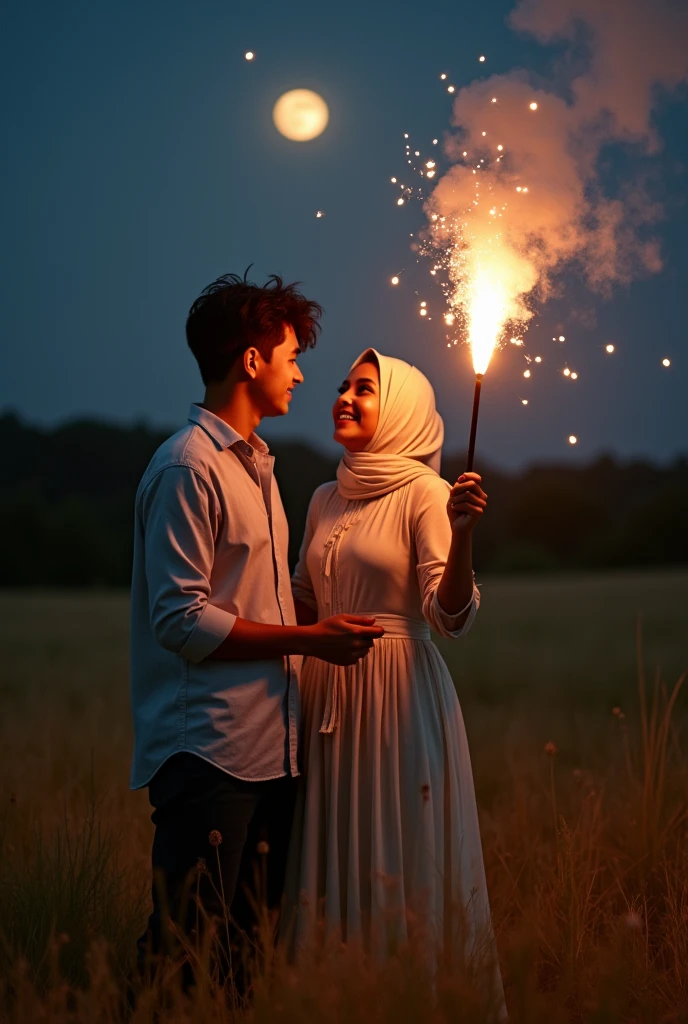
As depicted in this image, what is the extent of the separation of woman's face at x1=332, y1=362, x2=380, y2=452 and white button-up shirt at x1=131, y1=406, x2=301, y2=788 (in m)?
0.44

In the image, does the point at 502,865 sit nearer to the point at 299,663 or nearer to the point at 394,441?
the point at 299,663

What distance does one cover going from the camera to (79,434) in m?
61.9

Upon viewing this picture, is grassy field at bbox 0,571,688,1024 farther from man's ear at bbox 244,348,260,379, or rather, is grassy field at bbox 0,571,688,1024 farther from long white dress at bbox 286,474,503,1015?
man's ear at bbox 244,348,260,379

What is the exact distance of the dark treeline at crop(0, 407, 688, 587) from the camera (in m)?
54.2

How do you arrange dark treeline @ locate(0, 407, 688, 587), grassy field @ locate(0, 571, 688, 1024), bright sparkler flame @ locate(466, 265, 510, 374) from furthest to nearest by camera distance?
dark treeline @ locate(0, 407, 688, 587), bright sparkler flame @ locate(466, 265, 510, 374), grassy field @ locate(0, 571, 688, 1024)

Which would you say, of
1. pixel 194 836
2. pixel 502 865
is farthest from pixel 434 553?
pixel 502 865

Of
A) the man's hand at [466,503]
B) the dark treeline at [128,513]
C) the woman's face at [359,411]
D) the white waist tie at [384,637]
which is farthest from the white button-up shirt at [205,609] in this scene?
the dark treeline at [128,513]

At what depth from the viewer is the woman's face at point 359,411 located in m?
3.80

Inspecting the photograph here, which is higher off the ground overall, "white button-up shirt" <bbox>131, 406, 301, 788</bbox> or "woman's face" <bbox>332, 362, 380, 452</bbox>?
"woman's face" <bbox>332, 362, 380, 452</bbox>

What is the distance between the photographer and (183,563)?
3.18m

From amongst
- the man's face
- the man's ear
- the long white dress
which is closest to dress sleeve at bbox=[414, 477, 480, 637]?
the long white dress

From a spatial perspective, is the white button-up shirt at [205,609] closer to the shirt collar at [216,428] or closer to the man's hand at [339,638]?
the shirt collar at [216,428]

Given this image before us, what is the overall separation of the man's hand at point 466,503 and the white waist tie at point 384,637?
0.52 meters

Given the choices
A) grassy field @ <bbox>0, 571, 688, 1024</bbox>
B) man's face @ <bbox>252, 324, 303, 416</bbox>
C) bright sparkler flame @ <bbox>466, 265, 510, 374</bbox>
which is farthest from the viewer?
man's face @ <bbox>252, 324, 303, 416</bbox>
